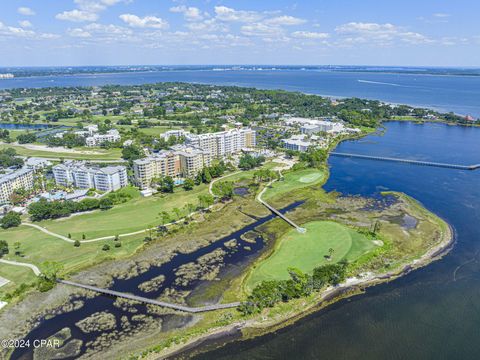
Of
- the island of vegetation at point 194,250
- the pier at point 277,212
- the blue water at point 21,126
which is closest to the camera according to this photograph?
the island of vegetation at point 194,250

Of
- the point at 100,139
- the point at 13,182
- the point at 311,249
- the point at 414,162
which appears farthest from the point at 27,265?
the point at 414,162

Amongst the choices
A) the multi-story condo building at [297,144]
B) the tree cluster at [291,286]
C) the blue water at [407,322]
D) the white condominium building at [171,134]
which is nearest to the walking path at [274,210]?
the tree cluster at [291,286]

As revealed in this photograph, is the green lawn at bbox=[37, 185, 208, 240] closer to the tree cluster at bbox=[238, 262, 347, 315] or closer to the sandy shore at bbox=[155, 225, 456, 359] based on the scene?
the tree cluster at bbox=[238, 262, 347, 315]

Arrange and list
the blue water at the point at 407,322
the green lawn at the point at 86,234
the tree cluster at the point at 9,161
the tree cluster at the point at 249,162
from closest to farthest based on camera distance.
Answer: the blue water at the point at 407,322
the green lawn at the point at 86,234
the tree cluster at the point at 9,161
the tree cluster at the point at 249,162

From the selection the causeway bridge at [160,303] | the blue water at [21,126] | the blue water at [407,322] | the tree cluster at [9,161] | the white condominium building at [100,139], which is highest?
the blue water at [21,126]

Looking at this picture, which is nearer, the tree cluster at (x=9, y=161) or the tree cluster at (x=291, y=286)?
the tree cluster at (x=291, y=286)

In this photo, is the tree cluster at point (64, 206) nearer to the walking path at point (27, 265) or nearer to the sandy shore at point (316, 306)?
the walking path at point (27, 265)

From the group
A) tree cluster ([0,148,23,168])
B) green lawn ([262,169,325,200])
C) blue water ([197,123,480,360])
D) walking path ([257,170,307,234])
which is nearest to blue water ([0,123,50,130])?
tree cluster ([0,148,23,168])

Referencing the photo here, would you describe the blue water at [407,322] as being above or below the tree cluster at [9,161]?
below
